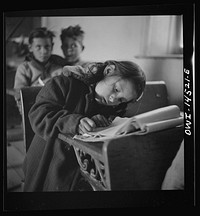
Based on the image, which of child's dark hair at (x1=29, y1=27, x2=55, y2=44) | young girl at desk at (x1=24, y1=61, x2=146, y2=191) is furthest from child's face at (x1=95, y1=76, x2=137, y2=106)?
child's dark hair at (x1=29, y1=27, x2=55, y2=44)

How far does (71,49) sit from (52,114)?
0.31m

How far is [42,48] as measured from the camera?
1406 millimetres

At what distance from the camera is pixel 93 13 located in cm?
141

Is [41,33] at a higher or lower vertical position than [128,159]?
higher

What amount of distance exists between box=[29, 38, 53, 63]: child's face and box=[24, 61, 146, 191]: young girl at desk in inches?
4.1

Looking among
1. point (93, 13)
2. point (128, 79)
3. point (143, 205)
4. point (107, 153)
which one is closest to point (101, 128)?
point (107, 153)

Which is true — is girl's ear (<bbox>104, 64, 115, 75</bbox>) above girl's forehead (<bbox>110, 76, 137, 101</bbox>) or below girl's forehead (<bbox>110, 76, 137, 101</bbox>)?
above

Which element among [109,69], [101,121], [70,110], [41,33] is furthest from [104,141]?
[41,33]

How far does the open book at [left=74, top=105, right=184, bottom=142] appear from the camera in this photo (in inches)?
53.2

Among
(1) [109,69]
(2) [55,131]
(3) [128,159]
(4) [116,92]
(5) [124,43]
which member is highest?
(5) [124,43]

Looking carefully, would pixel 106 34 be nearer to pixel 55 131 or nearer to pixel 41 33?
pixel 41 33

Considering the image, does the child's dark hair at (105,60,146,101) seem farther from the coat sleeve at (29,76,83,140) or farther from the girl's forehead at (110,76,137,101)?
the coat sleeve at (29,76,83,140)

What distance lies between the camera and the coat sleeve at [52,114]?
4.50ft

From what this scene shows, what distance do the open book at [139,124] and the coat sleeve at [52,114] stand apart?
0.08 meters
